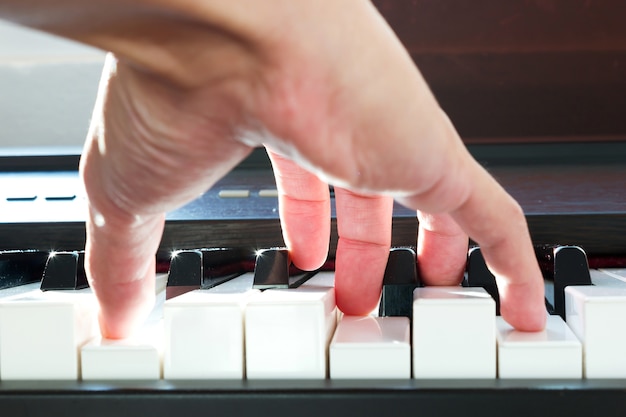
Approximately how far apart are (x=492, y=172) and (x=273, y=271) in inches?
17.4

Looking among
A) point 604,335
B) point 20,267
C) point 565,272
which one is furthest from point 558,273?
point 20,267

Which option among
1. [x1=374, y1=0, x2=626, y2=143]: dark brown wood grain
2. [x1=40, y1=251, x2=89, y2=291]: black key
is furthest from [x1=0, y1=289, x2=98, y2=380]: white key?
[x1=374, y1=0, x2=626, y2=143]: dark brown wood grain

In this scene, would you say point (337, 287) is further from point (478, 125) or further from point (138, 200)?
point (478, 125)

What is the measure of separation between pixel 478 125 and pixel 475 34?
0.16 meters

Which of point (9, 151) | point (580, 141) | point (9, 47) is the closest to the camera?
point (580, 141)

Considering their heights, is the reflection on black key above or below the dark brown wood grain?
below

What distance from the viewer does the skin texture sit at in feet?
0.90

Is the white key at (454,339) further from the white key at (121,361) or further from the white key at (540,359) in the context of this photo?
the white key at (121,361)

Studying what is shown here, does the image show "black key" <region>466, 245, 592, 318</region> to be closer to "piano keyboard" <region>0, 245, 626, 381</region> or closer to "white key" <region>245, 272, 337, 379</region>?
"piano keyboard" <region>0, 245, 626, 381</region>

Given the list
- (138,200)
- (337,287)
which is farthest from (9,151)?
(138,200)

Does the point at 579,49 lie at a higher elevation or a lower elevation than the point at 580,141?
higher

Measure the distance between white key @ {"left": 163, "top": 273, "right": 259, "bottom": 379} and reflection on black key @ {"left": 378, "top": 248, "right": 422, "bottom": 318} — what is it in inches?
7.7

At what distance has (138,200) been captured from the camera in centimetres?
39

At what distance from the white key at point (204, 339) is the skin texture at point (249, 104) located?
11 centimetres
